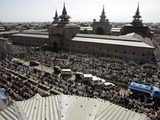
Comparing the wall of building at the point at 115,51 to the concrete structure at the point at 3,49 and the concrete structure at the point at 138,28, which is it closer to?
the concrete structure at the point at 3,49

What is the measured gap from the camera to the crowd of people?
77.6ft

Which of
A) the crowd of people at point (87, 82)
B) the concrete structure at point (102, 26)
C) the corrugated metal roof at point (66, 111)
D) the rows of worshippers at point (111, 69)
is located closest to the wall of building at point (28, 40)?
the rows of worshippers at point (111, 69)

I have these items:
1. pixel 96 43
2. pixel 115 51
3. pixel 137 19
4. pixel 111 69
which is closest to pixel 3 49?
pixel 96 43

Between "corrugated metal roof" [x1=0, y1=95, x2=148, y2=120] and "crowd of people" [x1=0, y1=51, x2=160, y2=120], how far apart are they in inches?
352

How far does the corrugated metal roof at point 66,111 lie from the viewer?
1103cm

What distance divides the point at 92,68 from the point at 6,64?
53.7ft

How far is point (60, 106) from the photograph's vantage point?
12203mm

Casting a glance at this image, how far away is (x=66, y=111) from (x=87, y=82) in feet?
58.4

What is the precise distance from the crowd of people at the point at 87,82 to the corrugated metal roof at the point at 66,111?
29.3 ft

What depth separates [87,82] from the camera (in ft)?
95.7

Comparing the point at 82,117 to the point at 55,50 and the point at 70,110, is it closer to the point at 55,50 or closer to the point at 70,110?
the point at 70,110

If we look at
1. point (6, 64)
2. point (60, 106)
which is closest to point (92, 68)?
point (6, 64)

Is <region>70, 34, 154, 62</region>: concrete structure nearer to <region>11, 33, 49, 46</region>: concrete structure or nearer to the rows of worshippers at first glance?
the rows of worshippers

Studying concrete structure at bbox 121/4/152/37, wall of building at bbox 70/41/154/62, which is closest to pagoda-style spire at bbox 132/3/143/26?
concrete structure at bbox 121/4/152/37
